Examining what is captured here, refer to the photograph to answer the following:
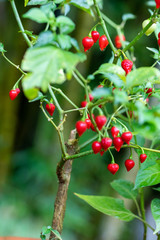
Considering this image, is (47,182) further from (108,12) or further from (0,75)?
(108,12)

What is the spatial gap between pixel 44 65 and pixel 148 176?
0.35m

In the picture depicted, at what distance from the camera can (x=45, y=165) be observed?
80.5 inches

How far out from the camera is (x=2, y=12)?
2.28 meters

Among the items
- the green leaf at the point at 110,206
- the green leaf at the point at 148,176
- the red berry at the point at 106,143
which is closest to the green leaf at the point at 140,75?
the red berry at the point at 106,143

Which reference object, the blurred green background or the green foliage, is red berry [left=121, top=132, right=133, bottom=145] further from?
the blurred green background

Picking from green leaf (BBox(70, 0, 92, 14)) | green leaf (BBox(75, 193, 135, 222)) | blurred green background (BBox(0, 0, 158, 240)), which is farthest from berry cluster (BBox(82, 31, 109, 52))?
blurred green background (BBox(0, 0, 158, 240))

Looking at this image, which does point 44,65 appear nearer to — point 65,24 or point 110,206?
point 65,24

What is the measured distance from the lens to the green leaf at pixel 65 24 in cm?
42

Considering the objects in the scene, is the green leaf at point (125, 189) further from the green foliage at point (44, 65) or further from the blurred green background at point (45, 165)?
the blurred green background at point (45, 165)

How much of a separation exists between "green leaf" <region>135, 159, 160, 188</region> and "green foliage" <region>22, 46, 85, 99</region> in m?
0.33

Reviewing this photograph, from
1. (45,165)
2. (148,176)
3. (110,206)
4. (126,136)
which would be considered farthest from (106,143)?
(45,165)

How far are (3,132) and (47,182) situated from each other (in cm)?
46

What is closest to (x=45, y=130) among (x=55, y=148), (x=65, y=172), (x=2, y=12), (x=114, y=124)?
(x=55, y=148)

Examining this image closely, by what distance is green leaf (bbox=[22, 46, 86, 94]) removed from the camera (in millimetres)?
348
